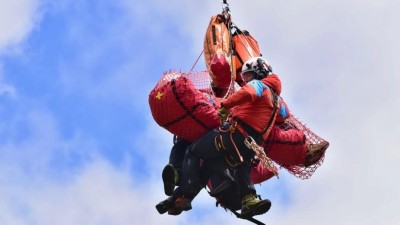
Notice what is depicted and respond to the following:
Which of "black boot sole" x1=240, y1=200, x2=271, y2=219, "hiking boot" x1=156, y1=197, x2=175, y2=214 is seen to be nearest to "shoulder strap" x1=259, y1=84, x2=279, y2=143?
"black boot sole" x1=240, y1=200, x2=271, y2=219

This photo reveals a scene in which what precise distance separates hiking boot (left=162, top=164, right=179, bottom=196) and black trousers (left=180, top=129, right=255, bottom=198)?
→ 0.12m

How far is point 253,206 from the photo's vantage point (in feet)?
51.3

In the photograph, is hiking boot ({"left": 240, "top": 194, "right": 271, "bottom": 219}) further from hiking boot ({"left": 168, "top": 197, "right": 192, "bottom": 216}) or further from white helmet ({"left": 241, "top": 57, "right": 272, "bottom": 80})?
white helmet ({"left": 241, "top": 57, "right": 272, "bottom": 80})

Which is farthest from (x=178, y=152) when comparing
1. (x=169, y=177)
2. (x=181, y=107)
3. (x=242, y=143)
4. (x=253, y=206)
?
(x=253, y=206)

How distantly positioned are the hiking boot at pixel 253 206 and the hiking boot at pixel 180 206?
84 cm

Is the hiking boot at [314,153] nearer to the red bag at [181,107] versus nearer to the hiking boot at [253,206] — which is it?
the hiking boot at [253,206]

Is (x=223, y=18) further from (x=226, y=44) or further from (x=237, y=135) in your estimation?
(x=237, y=135)

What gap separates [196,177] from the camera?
51.7 ft

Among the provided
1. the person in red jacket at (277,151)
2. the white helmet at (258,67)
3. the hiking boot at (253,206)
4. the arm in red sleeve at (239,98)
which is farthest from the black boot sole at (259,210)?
the white helmet at (258,67)

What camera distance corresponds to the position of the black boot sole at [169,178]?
1577 cm

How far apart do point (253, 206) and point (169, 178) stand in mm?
1374

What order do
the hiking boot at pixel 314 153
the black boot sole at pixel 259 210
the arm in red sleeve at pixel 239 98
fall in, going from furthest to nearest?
the hiking boot at pixel 314 153
the black boot sole at pixel 259 210
the arm in red sleeve at pixel 239 98

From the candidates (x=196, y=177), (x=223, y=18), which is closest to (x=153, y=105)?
(x=196, y=177)

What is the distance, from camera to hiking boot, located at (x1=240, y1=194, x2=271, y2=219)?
51.1 ft
